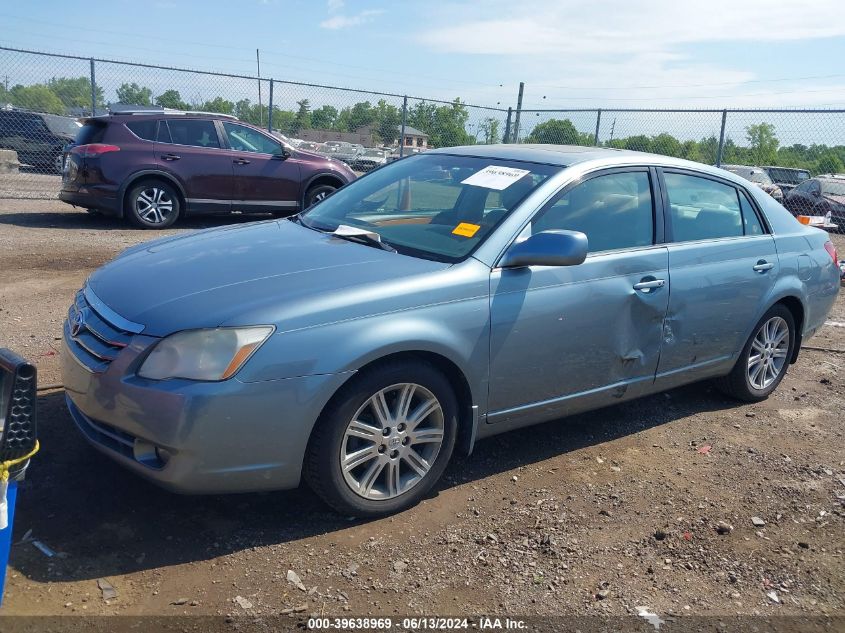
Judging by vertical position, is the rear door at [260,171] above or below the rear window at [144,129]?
Result: below

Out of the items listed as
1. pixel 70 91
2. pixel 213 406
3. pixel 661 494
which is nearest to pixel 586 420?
pixel 661 494

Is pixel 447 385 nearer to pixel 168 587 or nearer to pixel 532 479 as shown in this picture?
pixel 532 479

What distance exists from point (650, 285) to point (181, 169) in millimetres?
8332

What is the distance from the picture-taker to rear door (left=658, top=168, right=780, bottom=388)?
15.0 feet

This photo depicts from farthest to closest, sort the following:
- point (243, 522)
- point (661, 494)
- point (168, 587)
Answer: point (661, 494) < point (243, 522) < point (168, 587)

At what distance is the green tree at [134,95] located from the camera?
50.1ft

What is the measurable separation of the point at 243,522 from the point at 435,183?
221 cm

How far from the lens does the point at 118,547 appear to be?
3.21 m

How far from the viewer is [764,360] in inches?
213

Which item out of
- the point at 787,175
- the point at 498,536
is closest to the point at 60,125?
the point at 498,536

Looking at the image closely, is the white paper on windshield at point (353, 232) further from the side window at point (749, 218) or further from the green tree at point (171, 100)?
the green tree at point (171, 100)

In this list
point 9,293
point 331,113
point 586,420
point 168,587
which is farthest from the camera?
point 331,113

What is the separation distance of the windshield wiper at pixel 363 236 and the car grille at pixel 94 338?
1.31 meters

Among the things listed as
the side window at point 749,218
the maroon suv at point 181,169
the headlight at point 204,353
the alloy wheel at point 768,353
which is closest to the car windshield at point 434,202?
the headlight at point 204,353
